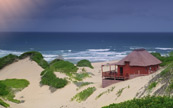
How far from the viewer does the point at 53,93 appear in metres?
31.5

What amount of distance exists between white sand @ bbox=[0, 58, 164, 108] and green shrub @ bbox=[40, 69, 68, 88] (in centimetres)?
62

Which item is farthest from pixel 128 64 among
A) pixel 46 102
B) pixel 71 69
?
pixel 71 69

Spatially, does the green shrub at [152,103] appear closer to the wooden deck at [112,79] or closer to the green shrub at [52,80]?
the wooden deck at [112,79]

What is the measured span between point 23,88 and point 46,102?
6.24 metres

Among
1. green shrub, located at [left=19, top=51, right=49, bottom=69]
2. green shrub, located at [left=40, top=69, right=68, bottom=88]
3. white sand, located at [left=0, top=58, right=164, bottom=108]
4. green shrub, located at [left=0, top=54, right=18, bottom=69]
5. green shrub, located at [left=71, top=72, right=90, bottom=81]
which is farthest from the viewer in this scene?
green shrub, located at [left=0, top=54, right=18, bottom=69]

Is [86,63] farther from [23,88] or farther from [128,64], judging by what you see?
[128,64]

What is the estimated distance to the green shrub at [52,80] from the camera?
32.4 m

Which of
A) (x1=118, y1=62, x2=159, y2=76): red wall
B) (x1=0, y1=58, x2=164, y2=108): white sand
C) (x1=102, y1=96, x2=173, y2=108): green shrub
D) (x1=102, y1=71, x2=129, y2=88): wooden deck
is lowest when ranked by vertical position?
(x1=0, y1=58, x2=164, y2=108): white sand

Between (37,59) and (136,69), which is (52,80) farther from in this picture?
(37,59)

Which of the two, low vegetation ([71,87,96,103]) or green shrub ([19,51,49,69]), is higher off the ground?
green shrub ([19,51,49,69])

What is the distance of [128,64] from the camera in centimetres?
2795

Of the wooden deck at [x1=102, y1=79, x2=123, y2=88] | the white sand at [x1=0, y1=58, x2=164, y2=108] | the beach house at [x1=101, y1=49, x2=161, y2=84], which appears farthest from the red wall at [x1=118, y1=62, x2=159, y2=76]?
the white sand at [x1=0, y1=58, x2=164, y2=108]

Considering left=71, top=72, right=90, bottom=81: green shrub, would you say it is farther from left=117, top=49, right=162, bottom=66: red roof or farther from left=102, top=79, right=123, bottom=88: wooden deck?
left=117, top=49, right=162, bottom=66: red roof

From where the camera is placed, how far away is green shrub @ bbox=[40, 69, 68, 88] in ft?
106
